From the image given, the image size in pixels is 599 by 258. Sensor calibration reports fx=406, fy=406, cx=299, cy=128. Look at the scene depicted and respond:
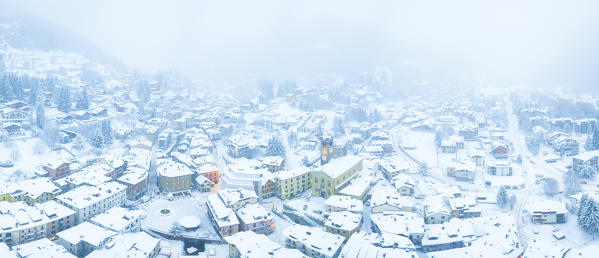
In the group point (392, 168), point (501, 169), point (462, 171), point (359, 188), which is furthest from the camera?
point (501, 169)

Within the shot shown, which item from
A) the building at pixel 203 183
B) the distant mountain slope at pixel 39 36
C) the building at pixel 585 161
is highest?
the distant mountain slope at pixel 39 36

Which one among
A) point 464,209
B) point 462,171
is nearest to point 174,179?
point 464,209

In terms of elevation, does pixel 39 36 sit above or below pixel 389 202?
above

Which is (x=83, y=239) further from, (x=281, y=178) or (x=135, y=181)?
(x=281, y=178)

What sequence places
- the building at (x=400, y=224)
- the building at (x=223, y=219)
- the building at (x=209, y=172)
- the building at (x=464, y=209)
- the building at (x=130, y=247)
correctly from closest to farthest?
1. the building at (x=130, y=247)
2. the building at (x=400, y=224)
3. the building at (x=223, y=219)
4. the building at (x=464, y=209)
5. the building at (x=209, y=172)

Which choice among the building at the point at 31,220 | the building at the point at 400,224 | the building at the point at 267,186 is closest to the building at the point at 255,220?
the building at the point at 267,186

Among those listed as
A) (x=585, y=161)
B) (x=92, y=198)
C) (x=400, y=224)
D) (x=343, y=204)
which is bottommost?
A: (x=400, y=224)

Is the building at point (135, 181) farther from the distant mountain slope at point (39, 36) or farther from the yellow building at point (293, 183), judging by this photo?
the distant mountain slope at point (39, 36)

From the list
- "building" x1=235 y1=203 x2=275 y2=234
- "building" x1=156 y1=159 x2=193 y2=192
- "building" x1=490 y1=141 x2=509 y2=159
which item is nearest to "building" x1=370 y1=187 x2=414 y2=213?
"building" x1=235 y1=203 x2=275 y2=234
